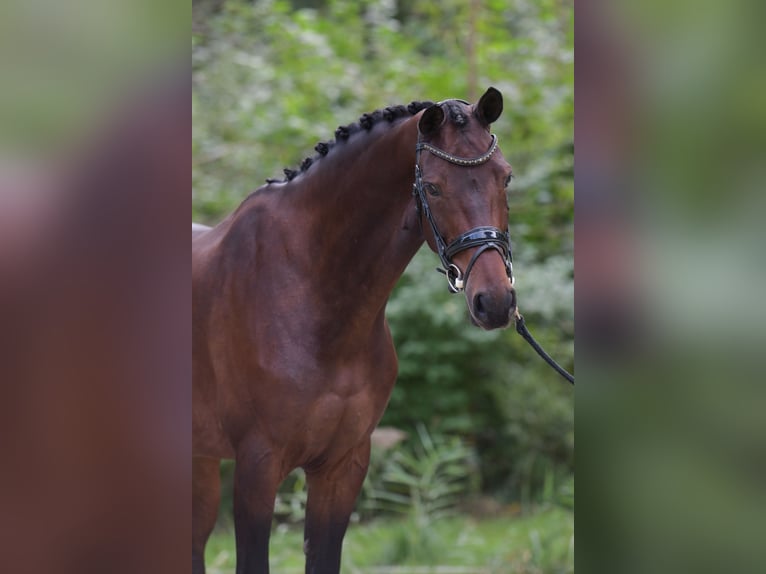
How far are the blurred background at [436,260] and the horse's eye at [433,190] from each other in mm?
2953

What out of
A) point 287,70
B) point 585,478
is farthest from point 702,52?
point 287,70

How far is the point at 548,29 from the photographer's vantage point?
677 centimetres

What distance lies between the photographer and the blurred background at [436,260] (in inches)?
210

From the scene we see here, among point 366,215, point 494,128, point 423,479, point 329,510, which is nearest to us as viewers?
point 366,215

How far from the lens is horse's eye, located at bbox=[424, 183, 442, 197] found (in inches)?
79.6

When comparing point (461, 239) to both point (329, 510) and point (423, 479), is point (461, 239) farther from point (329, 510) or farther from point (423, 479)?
point (423, 479)

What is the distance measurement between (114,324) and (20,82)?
30 centimetres

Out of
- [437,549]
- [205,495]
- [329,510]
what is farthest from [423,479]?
[329,510]

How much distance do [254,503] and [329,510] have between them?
28 centimetres

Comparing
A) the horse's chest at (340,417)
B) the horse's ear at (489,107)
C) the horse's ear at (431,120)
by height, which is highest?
the horse's ear at (489,107)

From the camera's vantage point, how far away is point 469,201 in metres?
1.99

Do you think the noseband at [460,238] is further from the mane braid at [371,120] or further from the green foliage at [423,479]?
the green foliage at [423,479]

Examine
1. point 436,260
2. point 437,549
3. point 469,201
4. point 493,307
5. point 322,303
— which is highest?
point 436,260

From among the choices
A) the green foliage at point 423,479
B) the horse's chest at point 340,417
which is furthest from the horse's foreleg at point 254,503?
the green foliage at point 423,479
